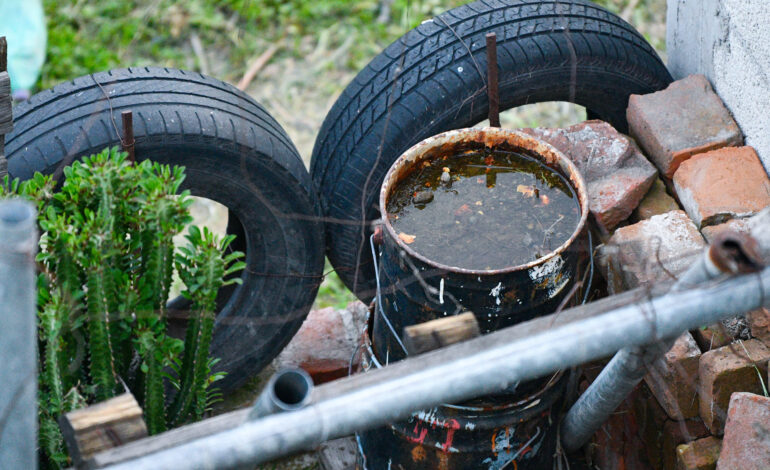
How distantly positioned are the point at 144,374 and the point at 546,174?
1539 mm

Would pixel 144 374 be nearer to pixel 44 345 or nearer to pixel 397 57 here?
pixel 44 345

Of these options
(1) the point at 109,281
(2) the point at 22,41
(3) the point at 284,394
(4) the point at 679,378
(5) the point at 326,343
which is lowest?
(4) the point at 679,378

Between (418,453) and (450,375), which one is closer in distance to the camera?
(450,375)

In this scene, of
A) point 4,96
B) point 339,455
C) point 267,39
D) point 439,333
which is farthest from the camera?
point 267,39

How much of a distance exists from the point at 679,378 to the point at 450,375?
5.40ft

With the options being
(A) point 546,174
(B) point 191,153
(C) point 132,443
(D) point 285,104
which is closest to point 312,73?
(D) point 285,104

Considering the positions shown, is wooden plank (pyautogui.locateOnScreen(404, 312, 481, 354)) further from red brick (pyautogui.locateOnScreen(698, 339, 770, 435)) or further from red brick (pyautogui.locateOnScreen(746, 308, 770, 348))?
red brick (pyautogui.locateOnScreen(746, 308, 770, 348))

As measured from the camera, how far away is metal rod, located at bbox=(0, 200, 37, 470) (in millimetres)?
1207

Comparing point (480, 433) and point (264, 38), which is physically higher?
point (264, 38)

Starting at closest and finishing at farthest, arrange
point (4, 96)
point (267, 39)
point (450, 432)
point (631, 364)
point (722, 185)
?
point (631, 364)
point (4, 96)
point (450, 432)
point (722, 185)
point (267, 39)

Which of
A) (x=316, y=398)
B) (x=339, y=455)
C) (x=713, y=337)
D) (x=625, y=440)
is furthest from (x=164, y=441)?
(x=625, y=440)

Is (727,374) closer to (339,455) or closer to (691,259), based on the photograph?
(691,259)

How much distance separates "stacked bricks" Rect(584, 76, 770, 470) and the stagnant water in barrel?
1.18ft

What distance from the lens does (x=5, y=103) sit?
101 inches
